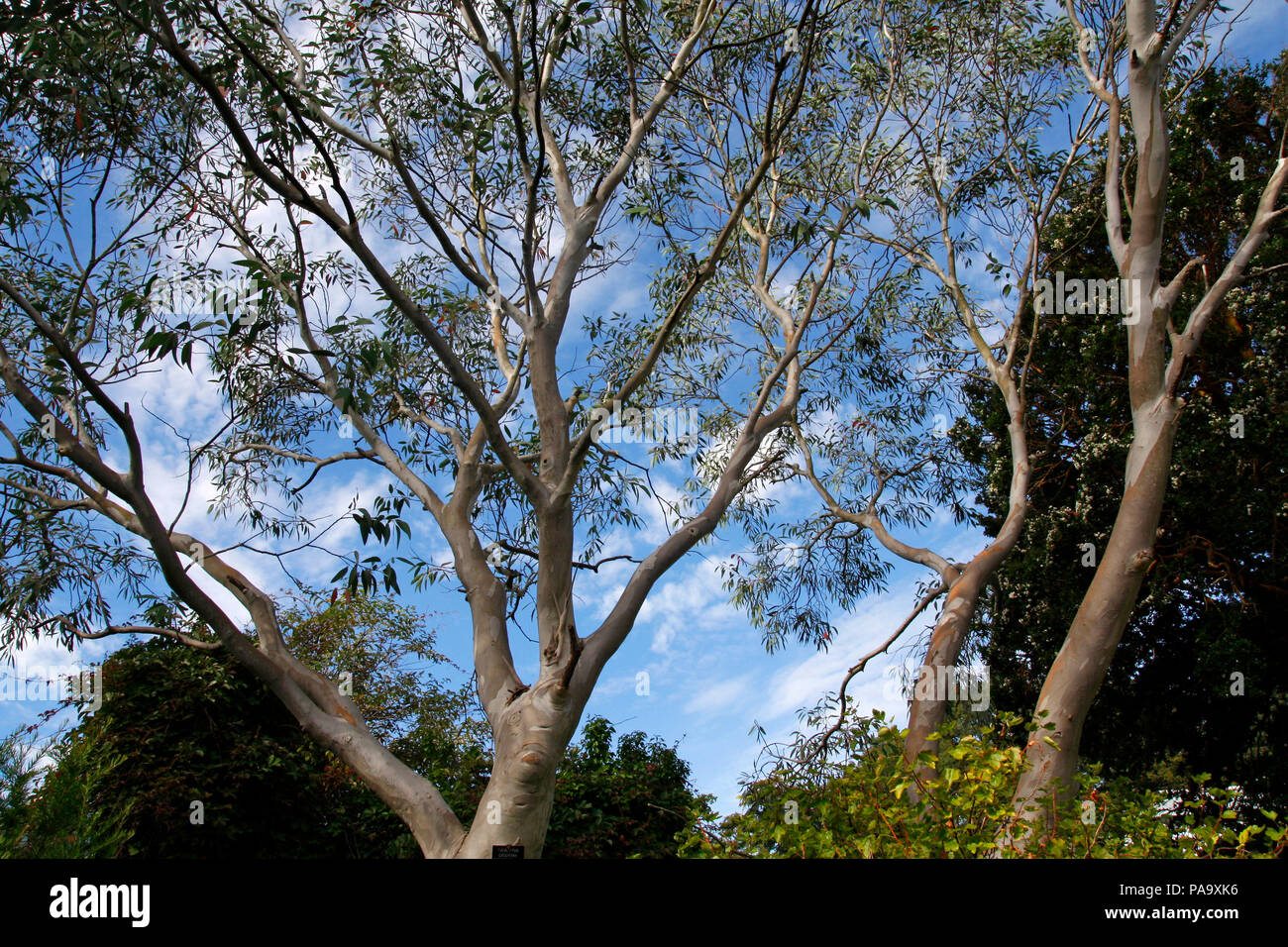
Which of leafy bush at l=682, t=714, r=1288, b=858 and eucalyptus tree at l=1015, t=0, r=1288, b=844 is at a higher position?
eucalyptus tree at l=1015, t=0, r=1288, b=844

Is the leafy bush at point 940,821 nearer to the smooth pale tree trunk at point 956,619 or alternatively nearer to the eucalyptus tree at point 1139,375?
the eucalyptus tree at point 1139,375

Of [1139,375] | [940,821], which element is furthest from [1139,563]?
[940,821]

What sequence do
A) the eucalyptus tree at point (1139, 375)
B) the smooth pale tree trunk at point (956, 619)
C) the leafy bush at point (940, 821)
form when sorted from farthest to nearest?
the smooth pale tree trunk at point (956, 619)
the eucalyptus tree at point (1139, 375)
the leafy bush at point (940, 821)

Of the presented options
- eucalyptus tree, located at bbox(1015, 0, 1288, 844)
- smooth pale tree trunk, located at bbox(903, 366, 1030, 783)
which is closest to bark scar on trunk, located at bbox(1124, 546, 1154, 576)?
eucalyptus tree, located at bbox(1015, 0, 1288, 844)

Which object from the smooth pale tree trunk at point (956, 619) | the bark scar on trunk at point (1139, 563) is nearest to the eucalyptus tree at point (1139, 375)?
the bark scar on trunk at point (1139, 563)

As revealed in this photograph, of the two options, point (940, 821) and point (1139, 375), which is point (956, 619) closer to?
point (1139, 375)

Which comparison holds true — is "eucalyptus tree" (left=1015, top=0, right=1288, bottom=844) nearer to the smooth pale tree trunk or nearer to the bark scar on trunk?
the bark scar on trunk

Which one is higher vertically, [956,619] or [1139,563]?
[1139,563]

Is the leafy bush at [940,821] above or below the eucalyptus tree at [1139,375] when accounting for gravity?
below

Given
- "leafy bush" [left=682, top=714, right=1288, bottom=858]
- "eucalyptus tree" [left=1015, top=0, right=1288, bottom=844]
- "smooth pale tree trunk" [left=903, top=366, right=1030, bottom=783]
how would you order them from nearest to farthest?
1. "leafy bush" [left=682, top=714, right=1288, bottom=858]
2. "eucalyptus tree" [left=1015, top=0, right=1288, bottom=844]
3. "smooth pale tree trunk" [left=903, top=366, right=1030, bottom=783]

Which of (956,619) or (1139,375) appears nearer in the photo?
(1139,375)
